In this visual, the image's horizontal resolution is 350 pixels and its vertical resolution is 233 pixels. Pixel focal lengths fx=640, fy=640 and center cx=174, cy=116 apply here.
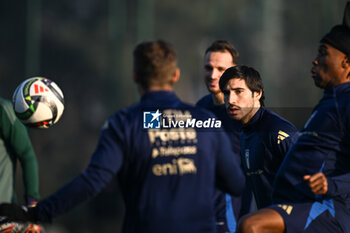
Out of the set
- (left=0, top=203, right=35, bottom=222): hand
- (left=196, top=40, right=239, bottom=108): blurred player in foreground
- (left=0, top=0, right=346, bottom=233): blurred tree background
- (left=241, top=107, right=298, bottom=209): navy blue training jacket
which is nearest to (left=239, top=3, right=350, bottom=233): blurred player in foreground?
(left=241, top=107, right=298, bottom=209): navy blue training jacket

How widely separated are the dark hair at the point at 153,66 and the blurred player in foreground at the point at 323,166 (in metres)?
1.16

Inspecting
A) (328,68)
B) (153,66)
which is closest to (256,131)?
(328,68)

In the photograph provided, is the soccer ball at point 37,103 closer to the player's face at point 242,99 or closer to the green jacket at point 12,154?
the green jacket at point 12,154

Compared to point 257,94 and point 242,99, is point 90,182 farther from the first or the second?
point 257,94

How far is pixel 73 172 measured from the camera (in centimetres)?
1482

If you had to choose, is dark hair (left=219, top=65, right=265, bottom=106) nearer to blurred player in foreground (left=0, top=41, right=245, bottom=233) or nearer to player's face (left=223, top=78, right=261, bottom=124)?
player's face (left=223, top=78, right=261, bottom=124)

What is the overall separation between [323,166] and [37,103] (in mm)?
2519

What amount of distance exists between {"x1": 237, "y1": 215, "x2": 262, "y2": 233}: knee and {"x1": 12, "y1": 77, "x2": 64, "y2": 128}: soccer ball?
6.82 feet

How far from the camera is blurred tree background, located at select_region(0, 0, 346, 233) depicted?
15.1 meters

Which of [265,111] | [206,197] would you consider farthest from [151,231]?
[265,111]

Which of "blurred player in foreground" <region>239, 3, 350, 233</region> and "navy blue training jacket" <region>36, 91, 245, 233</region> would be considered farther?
"blurred player in foreground" <region>239, 3, 350, 233</region>

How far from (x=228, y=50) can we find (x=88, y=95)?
10.0m

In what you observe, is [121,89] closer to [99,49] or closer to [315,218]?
[99,49]

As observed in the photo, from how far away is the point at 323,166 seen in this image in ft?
14.8
